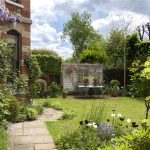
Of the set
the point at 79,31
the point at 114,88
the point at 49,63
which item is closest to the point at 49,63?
the point at 49,63

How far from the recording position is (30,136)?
31.9 ft

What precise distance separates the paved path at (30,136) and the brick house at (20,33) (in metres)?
Answer: 3.67

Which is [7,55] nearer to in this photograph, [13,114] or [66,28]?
[13,114]

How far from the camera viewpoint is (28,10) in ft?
53.6

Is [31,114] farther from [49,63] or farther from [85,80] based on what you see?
[49,63]

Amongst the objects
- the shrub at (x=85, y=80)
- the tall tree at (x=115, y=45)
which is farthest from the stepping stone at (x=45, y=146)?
the tall tree at (x=115, y=45)

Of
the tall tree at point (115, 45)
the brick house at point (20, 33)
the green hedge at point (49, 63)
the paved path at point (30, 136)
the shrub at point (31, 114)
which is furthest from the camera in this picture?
the tall tree at point (115, 45)

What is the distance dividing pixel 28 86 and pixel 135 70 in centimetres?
831

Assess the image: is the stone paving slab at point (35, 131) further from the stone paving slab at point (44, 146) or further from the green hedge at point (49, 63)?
the green hedge at point (49, 63)

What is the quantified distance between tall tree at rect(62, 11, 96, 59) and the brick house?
4298 centimetres

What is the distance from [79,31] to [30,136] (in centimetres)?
5254

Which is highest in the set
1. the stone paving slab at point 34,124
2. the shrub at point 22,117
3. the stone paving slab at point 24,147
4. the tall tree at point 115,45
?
the tall tree at point 115,45

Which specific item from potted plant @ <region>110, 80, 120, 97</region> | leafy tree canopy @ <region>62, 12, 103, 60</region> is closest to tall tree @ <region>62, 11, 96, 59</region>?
leafy tree canopy @ <region>62, 12, 103, 60</region>

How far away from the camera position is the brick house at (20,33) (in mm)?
15156
